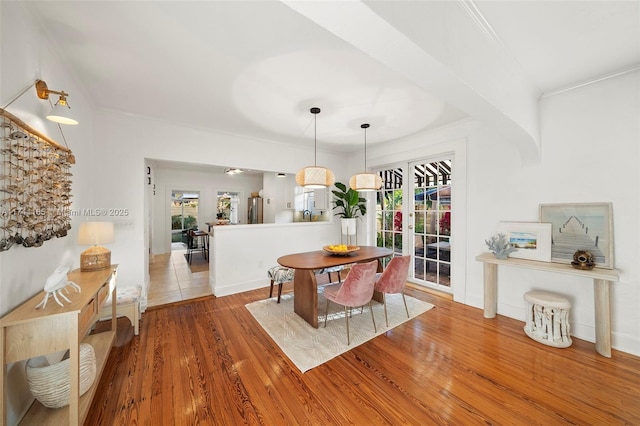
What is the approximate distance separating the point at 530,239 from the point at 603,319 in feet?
2.93

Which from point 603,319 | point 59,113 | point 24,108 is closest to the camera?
point 24,108

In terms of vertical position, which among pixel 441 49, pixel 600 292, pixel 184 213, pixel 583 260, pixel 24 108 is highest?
pixel 441 49

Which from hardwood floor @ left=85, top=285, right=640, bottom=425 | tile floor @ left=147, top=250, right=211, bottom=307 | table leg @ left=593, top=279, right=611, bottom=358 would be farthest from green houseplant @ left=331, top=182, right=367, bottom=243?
table leg @ left=593, top=279, right=611, bottom=358

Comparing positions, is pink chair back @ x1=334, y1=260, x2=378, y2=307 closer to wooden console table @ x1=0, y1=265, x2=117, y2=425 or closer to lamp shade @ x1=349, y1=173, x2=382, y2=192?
lamp shade @ x1=349, y1=173, x2=382, y2=192

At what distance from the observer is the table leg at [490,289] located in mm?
2893

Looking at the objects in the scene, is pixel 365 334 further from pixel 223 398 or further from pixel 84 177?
pixel 84 177

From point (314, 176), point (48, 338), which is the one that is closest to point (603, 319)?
point (314, 176)

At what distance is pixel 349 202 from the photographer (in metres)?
4.61

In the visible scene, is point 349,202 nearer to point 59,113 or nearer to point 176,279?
point 176,279

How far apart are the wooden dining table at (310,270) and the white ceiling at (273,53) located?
188cm

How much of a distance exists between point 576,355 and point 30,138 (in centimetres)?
465

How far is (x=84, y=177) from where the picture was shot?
260 cm

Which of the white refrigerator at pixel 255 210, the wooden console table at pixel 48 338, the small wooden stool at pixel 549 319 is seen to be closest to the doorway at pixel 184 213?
the white refrigerator at pixel 255 210

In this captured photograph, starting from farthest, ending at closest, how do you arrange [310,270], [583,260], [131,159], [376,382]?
[131,159]
[310,270]
[583,260]
[376,382]
